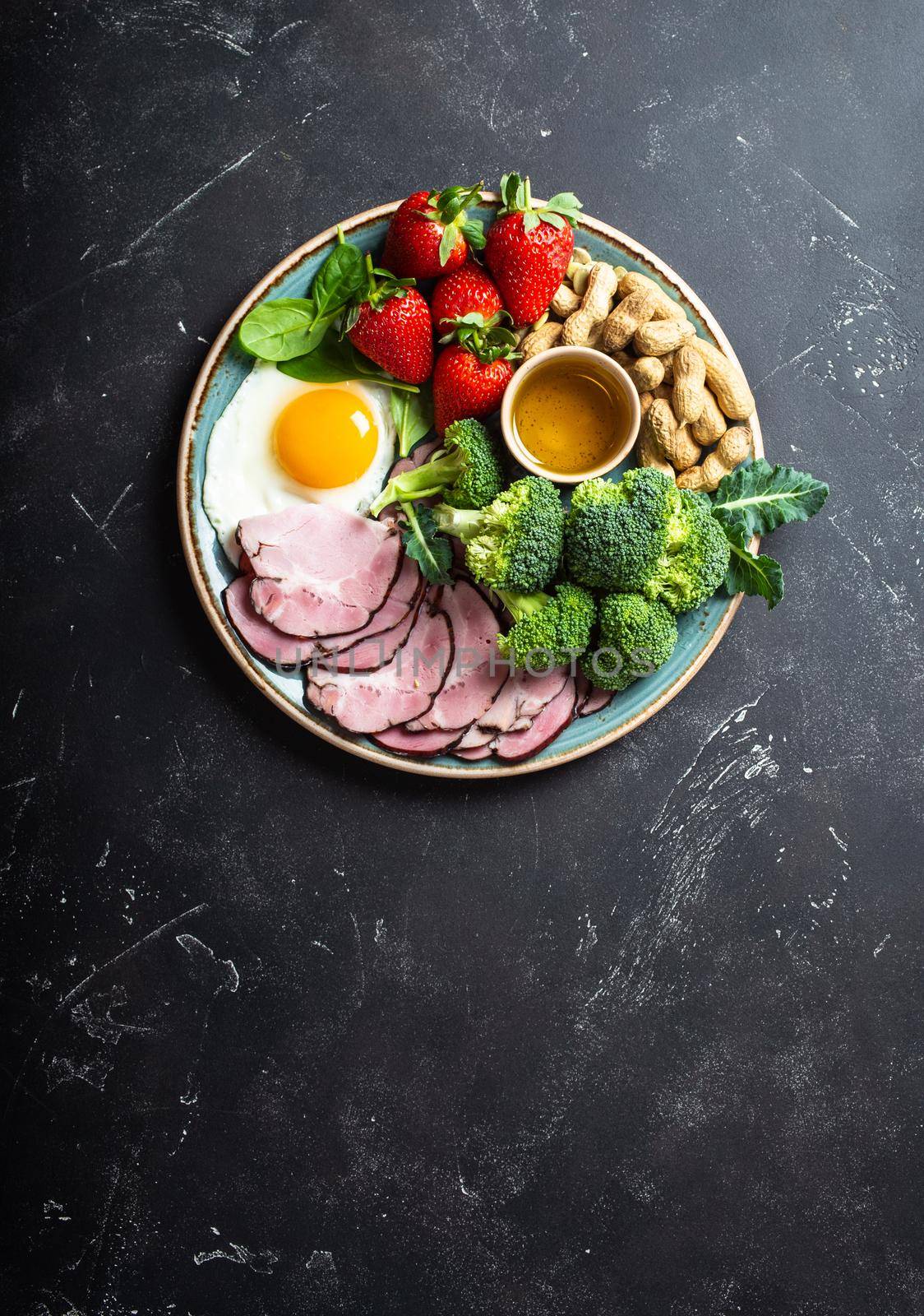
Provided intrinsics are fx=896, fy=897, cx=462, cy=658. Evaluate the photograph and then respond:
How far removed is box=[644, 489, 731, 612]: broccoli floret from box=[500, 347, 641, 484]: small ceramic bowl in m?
0.25

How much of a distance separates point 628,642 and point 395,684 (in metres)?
0.76

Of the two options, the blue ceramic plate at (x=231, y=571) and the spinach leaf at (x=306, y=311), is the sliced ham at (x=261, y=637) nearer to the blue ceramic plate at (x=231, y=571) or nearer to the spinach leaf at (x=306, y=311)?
the blue ceramic plate at (x=231, y=571)

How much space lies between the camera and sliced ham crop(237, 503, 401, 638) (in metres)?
2.84

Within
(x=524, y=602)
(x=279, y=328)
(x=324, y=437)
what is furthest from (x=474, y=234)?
(x=524, y=602)

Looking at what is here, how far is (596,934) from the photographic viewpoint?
3086 millimetres

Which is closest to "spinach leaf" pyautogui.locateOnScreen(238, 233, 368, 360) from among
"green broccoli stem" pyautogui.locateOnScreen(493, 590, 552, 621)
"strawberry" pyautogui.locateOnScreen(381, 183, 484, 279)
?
"strawberry" pyautogui.locateOnScreen(381, 183, 484, 279)

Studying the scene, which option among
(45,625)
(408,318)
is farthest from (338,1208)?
(408,318)

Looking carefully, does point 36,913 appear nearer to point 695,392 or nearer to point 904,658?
point 695,392

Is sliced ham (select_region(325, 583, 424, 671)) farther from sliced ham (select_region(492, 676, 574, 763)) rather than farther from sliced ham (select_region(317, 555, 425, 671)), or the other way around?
sliced ham (select_region(492, 676, 574, 763))

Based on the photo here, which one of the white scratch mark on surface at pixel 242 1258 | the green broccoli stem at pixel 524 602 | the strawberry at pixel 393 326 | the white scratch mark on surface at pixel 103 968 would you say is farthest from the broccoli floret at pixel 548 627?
the white scratch mark on surface at pixel 242 1258

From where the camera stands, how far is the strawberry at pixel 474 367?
2.72 metres

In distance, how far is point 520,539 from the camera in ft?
8.56

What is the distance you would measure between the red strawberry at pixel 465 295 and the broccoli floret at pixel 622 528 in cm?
64

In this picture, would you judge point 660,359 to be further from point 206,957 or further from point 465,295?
point 206,957
